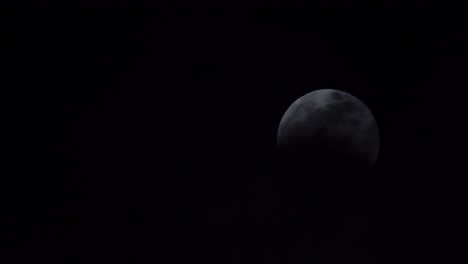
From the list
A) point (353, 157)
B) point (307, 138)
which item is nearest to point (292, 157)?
Result: point (307, 138)

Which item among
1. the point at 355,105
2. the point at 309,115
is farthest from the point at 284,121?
the point at 355,105

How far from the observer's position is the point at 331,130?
511cm

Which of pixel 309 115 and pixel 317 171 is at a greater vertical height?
pixel 309 115

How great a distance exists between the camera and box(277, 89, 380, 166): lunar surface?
5098 millimetres

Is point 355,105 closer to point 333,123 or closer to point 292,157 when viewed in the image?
point 333,123

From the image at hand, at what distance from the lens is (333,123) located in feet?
16.9

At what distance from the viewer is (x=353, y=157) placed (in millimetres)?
5133

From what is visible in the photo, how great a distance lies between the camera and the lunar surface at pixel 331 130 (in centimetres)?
510

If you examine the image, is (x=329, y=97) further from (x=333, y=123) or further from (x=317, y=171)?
(x=317, y=171)

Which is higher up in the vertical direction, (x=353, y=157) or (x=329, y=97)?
(x=329, y=97)

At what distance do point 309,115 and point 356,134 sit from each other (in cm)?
50

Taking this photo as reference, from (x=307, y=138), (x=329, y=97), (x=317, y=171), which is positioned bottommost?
(x=317, y=171)

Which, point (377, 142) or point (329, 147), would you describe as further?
point (377, 142)

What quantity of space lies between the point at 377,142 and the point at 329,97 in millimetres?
690
